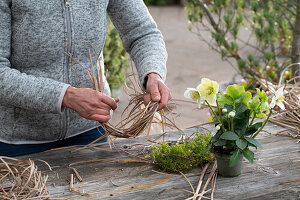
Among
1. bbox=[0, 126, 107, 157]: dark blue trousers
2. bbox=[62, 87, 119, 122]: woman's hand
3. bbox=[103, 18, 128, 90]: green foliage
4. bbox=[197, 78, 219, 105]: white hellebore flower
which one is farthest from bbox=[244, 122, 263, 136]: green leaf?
bbox=[103, 18, 128, 90]: green foliage

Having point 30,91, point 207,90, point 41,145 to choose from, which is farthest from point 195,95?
point 41,145

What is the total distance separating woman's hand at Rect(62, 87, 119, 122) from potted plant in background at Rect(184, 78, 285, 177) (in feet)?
0.84

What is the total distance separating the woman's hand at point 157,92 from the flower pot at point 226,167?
256 mm

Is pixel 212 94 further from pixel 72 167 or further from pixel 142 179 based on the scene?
pixel 72 167

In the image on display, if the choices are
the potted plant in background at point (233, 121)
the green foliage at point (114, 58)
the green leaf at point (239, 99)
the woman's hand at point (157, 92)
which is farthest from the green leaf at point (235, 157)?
the green foliage at point (114, 58)

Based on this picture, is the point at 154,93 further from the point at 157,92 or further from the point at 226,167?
the point at 226,167

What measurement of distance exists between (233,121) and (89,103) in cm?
43

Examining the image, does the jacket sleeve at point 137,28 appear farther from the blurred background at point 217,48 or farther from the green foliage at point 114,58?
the green foliage at point 114,58

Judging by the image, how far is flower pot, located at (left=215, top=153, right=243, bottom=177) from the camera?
1.18 meters

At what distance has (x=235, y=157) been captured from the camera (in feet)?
3.74

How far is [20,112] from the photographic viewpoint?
148 centimetres

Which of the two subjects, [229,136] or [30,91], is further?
[30,91]

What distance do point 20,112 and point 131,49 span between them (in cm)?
50

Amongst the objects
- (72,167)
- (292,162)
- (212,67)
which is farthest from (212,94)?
(212,67)
